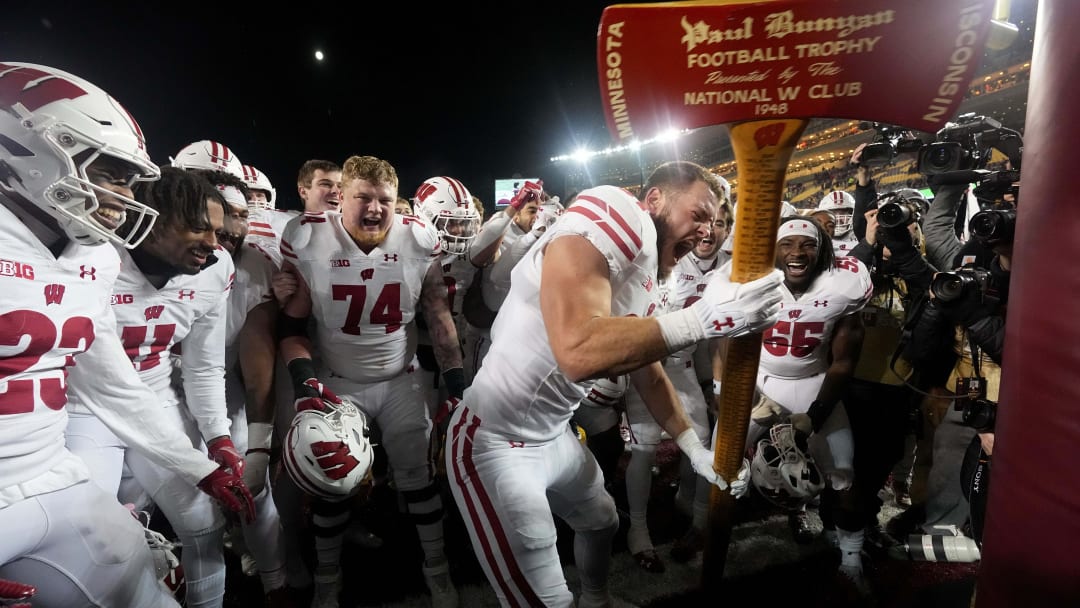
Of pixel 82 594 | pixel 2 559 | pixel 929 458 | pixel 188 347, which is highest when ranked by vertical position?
pixel 188 347

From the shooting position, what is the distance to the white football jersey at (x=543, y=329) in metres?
1.67

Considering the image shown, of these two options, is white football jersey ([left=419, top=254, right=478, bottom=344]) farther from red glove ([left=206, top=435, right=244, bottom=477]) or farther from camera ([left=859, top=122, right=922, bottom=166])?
camera ([left=859, top=122, right=922, bottom=166])

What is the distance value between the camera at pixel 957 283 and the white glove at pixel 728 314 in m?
1.53

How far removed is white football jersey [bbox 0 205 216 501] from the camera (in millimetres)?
1372

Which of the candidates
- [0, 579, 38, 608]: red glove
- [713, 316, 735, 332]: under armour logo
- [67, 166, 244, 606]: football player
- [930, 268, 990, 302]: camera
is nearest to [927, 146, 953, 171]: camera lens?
[930, 268, 990, 302]: camera

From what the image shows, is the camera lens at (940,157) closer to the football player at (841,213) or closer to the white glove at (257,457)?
the football player at (841,213)

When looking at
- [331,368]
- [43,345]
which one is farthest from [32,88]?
[331,368]

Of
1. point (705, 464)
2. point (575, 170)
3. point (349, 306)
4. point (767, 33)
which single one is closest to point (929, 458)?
point (705, 464)

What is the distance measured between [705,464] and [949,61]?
1.55 metres

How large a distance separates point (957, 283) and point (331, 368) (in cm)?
328

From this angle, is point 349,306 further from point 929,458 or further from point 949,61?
point 929,458

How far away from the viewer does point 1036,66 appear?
0.82 metres

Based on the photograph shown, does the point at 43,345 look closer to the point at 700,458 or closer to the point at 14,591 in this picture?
the point at 14,591

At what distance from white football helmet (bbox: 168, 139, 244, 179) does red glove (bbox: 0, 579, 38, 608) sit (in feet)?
11.4
